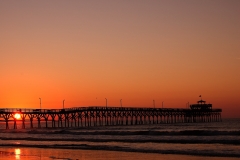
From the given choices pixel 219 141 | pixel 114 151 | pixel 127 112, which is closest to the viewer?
pixel 114 151

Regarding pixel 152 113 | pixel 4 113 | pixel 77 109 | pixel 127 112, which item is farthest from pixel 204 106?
pixel 4 113

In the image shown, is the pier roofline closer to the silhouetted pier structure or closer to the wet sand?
the silhouetted pier structure

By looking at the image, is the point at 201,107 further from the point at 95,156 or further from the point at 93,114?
the point at 95,156

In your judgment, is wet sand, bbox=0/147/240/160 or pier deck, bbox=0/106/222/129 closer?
wet sand, bbox=0/147/240/160

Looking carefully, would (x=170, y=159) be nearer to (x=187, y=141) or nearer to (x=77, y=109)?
(x=187, y=141)

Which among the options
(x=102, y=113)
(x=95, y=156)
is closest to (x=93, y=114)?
(x=102, y=113)

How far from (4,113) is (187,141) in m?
43.9

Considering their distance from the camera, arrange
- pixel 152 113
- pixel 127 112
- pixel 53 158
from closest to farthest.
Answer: pixel 53 158
pixel 127 112
pixel 152 113

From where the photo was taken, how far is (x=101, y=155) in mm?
24547

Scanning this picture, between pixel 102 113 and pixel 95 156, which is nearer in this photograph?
pixel 95 156

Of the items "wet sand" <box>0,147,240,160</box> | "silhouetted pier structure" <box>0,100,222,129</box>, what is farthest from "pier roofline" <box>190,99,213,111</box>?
"wet sand" <box>0,147,240,160</box>

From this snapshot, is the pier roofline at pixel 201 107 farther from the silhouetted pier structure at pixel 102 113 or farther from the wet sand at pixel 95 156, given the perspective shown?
the wet sand at pixel 95 156

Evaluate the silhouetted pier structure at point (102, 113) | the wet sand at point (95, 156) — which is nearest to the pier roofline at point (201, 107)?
the silhouetted pier structure at point (102, 113)

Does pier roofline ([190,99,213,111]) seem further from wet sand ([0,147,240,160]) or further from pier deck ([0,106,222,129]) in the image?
wet sand ([0,147,240,160])
